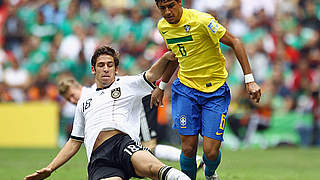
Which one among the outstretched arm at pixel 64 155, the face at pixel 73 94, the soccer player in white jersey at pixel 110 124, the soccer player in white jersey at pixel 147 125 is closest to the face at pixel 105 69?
the soccer player in white jersey at pixel 110 124

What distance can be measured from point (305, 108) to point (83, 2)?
7797 millimetres

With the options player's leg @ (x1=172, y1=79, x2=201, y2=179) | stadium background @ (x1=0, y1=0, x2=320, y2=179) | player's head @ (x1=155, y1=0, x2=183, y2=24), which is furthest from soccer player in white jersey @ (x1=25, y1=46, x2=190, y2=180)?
stadium background @ (x1=0, y1=0, x2=320, y2=179)

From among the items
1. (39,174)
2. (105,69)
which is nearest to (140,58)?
(105,69)

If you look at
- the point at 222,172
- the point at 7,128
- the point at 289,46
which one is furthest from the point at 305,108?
the point at 7,128

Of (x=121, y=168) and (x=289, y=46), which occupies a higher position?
(x=289, y=46)

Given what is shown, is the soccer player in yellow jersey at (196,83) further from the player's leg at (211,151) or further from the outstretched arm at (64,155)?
the outstretched arm at (64,155)

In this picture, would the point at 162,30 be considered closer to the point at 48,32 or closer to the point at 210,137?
the point at 210,137

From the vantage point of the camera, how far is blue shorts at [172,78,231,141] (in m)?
7.23

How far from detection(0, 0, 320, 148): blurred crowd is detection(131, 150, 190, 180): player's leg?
10534mm

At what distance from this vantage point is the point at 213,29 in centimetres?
699

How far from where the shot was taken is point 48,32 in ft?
63.0

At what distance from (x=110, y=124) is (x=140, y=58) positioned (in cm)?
1149

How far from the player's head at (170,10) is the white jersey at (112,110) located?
2.69 feet

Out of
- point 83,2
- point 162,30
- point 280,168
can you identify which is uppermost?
point 83,2
